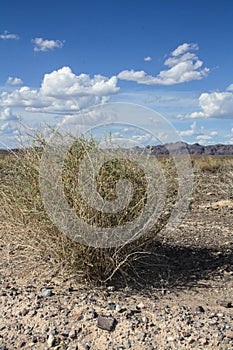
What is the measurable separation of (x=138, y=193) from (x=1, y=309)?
67.0 inches

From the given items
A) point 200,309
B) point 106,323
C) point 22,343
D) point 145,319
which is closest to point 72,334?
point 106,323

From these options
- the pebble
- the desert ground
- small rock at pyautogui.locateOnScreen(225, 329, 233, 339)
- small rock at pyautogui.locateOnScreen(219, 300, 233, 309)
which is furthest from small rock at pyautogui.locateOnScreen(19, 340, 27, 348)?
small rock at pyautogui.locateOnScreen(219, 300, 233, 309)

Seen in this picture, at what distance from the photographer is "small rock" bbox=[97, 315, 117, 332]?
386 centimetres

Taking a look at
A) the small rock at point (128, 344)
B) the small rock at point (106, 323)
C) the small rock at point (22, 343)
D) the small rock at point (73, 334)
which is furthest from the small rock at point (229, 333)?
the small rock at point (22, 343)

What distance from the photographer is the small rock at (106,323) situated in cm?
386

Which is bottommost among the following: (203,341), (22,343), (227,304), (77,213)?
(22,343)

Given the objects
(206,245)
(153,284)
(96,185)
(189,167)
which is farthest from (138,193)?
(206,245)

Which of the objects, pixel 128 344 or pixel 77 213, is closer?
pixel 128 344

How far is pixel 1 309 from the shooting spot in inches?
171

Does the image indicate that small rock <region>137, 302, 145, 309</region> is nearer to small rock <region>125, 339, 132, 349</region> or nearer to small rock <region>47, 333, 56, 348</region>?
small rock <region>125, 339, 132, 349</region>

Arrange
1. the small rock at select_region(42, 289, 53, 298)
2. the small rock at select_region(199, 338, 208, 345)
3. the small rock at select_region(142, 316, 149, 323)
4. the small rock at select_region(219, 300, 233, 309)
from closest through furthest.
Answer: the small rock at select_region(199, 338, 208, 345)
the small rock at select_region(142, 316, 149, 323)
the small rock at select_region(219, 300, 233, 309)
the small rock at select_region(42, 289, 53, 298)

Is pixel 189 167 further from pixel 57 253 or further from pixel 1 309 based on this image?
pixel 1 309

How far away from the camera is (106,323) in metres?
3.90

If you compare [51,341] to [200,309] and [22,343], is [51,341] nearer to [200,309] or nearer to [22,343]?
[22,343]
